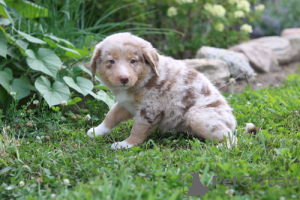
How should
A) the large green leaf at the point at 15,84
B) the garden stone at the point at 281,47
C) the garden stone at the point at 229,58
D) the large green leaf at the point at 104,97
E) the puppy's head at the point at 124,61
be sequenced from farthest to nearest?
the garden stone at the point at 281,47 < the garden stone at the point at 229,58 < the large green leaf at the point at 104,97 < the large green leaf at the point at 15,84 < the puppy's head at the point at 124,61

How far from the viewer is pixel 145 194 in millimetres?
2572

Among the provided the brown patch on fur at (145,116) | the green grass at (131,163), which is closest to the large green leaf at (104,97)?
the green grass at (131,163)

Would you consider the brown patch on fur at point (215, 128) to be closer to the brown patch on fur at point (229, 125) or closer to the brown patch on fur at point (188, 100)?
the brown patch on fur at point (229, 125)

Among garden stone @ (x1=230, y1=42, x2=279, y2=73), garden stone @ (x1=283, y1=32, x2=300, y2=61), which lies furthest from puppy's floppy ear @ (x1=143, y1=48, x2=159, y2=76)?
garden stone @ (x1=283, y1=32, x2=300, y2=61)

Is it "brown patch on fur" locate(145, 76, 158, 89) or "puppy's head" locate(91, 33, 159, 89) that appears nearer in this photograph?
"puppy's head" locate(91, 33, 159, 89)

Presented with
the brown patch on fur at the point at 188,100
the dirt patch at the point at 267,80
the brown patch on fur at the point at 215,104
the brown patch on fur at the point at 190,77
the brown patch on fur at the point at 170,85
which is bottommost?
the dirt patch at the point at 267,80

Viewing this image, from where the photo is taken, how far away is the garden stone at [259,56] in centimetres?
752

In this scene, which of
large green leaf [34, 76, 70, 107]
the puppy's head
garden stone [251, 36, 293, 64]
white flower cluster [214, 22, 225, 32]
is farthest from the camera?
garden stone [251, 36, 293, 64]

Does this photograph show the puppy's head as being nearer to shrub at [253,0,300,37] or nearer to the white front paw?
the white front paw

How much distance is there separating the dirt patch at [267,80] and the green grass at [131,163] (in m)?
2.27

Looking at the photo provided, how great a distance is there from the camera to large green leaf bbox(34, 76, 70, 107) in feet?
14.1

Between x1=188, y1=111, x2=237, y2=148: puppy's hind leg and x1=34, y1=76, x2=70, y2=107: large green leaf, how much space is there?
5.41 feet

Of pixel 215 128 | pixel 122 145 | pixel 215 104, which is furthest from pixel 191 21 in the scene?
pixel 122 145

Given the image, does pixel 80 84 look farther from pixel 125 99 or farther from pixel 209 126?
pixel 209 126
